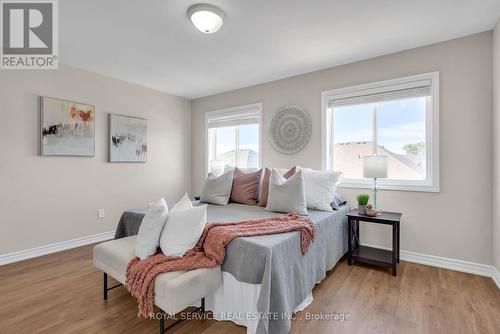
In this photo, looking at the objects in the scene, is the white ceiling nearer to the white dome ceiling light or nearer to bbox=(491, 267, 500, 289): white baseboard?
the white dome ceiling light

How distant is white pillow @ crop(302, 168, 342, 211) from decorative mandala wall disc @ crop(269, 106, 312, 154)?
2.62 feet

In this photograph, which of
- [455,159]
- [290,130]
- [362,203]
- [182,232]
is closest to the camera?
[182,232]

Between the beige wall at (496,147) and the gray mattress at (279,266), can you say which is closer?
the gray mattress at (279,266)

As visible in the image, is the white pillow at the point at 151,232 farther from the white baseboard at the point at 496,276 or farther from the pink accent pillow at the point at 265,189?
the white baseboard at the point at 496,276

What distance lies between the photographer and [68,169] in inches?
128

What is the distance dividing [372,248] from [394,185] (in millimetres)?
790

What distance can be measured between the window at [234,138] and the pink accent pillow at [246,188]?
0.73 m

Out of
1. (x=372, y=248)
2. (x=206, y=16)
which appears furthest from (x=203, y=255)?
(x=372, y=248)

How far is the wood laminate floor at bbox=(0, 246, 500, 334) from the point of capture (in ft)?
5.60

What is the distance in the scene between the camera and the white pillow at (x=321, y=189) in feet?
8.91

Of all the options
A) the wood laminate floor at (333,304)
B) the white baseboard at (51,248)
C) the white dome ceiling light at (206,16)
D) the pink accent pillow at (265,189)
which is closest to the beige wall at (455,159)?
the wood laminate floor at (333,304)

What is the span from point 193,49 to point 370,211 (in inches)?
105

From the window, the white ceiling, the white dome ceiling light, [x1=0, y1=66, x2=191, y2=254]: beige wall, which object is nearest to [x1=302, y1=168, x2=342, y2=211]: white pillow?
the window

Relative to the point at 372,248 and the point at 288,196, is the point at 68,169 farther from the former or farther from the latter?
the point at 372,248
